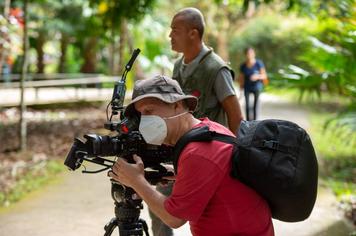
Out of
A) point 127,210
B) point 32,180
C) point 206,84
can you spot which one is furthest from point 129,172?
point 32,180

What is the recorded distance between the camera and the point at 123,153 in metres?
2.26

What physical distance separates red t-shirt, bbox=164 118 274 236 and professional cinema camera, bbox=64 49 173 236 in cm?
32

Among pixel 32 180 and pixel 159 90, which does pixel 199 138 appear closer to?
pixel 159 90

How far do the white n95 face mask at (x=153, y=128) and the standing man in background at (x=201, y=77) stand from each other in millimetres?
1151

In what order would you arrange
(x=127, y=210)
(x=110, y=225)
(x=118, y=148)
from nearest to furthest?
(x=118, y=148) < (x=127, y=210) < (x=110, y=225)

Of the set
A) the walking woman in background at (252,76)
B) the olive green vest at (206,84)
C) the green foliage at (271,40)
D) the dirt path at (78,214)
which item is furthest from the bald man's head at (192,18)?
the green foliage at (271,40)

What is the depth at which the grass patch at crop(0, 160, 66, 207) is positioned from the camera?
6016 millimetres

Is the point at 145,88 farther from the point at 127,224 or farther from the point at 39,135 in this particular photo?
the point at 39,135

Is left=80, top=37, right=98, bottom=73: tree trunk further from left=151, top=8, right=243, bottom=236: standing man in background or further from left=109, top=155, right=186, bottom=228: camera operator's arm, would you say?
left=109, top=155, right=186, bottom=228: camera operator's arm

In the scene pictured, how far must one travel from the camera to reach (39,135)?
10.3 meters

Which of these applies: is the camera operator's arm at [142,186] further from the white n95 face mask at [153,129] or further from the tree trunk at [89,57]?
the tree trunk at [89,57]

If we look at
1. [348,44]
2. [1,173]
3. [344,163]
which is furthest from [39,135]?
[348,44]

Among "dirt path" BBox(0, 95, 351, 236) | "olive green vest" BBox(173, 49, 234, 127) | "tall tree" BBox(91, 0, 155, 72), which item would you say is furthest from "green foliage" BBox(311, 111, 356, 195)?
"tall tree" BBox(91, 0, 155, 72)

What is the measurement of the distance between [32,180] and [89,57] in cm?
1594
